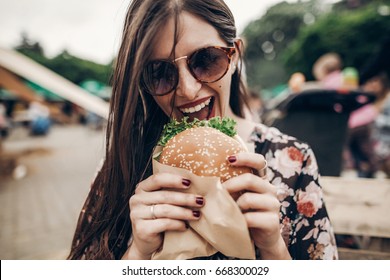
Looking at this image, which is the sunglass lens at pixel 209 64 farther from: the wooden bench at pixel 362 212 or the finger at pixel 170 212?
the wooden bench at pixel 362 212

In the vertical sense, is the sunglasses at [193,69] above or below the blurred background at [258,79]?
below

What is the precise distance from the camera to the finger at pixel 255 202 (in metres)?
0.86

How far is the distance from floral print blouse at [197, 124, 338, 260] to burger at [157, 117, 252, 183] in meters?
0.31

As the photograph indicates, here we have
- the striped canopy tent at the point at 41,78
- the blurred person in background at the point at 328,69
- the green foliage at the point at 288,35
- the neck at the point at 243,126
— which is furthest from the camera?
the striped canopy tent at the point at 41,78

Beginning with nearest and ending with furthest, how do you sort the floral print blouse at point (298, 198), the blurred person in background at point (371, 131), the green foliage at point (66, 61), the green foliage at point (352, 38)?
the floral print blouse at point (298, 198), the green foliage at point (66, 61), the green foliage at point (352, 38), the blurred person in background at point (371, 131)

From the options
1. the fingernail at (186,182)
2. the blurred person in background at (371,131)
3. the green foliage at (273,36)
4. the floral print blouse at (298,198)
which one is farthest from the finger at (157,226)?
the blurred person in background at (371,131)

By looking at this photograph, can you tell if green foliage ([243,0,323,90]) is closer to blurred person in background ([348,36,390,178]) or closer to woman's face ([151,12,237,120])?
woman's face ([151,12,237,120])

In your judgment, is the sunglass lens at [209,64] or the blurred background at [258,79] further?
the blurred background at [258,79]

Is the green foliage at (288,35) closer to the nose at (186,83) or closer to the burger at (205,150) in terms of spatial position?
the nose at (186,83)

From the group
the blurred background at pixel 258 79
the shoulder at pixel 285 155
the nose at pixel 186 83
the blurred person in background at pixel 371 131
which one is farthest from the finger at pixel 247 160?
the blurred person in background at pixel 371 131

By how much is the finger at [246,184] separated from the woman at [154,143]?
0.09 feet

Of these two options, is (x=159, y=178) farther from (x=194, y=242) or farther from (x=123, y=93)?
(x=123, y=93)

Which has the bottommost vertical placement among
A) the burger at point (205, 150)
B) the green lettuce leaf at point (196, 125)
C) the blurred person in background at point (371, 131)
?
the burger at point (205, 150)
